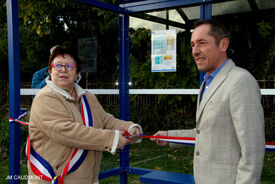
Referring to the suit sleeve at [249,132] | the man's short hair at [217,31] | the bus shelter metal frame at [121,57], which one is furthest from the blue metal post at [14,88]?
the suit sleeve at [249,132]

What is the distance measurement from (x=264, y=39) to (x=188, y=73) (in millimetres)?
1600

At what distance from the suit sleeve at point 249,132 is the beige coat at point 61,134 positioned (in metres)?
1.02

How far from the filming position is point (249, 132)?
5.74ft

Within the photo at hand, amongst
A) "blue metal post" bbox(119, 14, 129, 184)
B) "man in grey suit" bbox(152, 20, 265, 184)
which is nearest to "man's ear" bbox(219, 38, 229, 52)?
"man in grey suit" bbox(152, 20, 265, 184)

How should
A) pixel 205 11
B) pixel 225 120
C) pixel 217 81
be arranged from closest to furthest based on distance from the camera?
pixel 225 120, pixel 217 81, pixel 205 11

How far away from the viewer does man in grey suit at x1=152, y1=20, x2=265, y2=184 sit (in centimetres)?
175

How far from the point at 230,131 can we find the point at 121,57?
2675mm

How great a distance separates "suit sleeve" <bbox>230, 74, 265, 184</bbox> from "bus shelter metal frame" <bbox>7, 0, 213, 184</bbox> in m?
1.94

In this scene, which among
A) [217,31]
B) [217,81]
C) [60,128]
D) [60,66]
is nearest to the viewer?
[217,81]

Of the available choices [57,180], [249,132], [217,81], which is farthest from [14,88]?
[249,132]

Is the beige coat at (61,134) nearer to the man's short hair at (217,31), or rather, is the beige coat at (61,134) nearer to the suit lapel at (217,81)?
the suit lapel at (217,81)

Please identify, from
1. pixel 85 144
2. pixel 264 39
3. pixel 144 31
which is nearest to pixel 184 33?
pixel 144 31

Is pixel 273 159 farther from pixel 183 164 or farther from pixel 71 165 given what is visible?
pixel 71 165

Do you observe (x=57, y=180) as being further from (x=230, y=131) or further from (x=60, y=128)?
(x=230, y=131)
